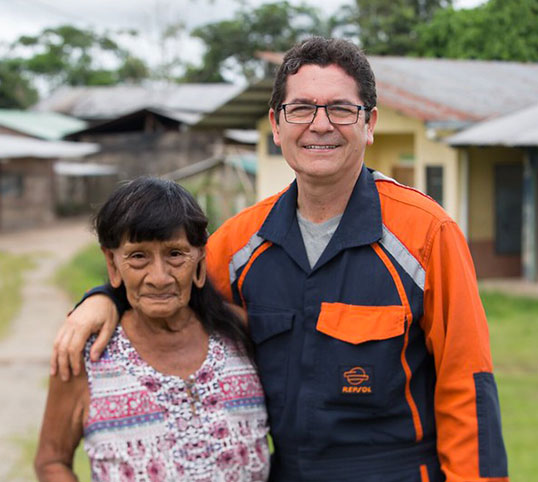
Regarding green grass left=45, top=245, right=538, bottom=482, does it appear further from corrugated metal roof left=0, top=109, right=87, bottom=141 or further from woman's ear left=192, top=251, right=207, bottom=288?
corrugated metal roof left=0, top=109, right=87, bottom=141

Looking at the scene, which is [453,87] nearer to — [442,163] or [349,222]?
[442,163]

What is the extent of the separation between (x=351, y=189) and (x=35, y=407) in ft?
16.2

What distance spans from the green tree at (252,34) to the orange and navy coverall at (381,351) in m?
17.9

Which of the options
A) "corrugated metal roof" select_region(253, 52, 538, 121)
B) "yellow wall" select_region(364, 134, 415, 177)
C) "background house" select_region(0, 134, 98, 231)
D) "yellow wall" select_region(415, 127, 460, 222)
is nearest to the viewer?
"corrugated metal roof" select_region(253, 52, 538, 121)

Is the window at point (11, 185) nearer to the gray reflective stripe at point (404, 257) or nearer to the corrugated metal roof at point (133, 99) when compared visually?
the corrugated metal roof at point (133, 99)

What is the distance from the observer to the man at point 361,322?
2041mm

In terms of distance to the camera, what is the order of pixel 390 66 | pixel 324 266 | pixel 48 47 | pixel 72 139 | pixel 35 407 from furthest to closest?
pixel 48 47 < pixel 72 139 < pixel 390 66 < pixel 35 407 < pixel 324 266

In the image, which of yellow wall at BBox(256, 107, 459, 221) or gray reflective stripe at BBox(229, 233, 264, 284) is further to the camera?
yellow wall at BBox(256, 107, 459, 221)

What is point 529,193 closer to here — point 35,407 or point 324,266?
point 35,407

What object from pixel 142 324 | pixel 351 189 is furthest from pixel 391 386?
pixel 142 324

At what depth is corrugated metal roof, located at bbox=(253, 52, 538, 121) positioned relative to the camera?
11.0m

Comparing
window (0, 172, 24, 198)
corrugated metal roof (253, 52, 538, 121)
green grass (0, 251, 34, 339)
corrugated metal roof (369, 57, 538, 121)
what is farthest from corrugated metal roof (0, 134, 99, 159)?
corrugated metal roof (369, 57, 538, 121)

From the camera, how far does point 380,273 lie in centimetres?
212

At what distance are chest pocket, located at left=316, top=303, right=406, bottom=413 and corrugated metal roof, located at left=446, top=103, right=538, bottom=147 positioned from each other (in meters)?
8.20
